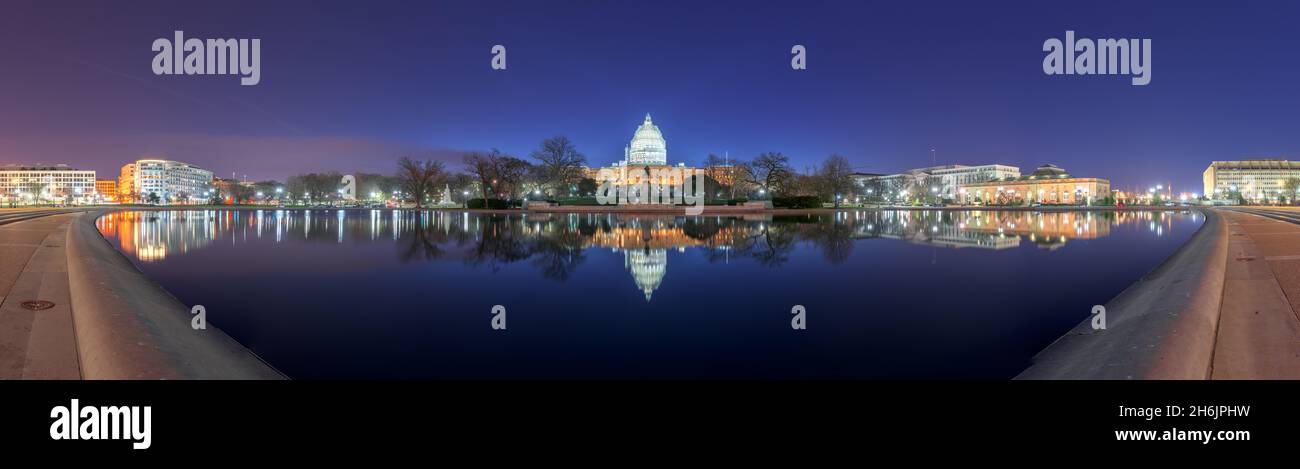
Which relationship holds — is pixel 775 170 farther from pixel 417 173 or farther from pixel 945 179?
pixel 945 179

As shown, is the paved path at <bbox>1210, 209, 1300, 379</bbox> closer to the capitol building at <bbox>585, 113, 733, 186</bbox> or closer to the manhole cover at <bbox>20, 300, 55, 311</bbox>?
the manhole cover at <bbox>20, 300, 55, 311</bbox>

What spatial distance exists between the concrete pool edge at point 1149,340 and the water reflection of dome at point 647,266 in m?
5.91

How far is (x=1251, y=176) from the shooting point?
156750 mm

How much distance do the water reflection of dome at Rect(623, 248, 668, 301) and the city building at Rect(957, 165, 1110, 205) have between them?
5471 inches

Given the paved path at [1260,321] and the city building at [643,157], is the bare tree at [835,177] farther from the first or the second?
the paved path at [1260,321]

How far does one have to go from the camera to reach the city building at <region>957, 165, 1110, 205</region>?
5502 inches

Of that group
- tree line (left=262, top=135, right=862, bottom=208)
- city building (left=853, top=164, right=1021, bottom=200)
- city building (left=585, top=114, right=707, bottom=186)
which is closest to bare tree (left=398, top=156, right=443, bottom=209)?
tree line (left=262, top=135, right=862, bottom=208)

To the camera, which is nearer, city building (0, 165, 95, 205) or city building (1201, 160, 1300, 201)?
city building (1201, 160, 1300, 201)

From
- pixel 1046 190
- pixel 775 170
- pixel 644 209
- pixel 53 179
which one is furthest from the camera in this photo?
pixel 53 179

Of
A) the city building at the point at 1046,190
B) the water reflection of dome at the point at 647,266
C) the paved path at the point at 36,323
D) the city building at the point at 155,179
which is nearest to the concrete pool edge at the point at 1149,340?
the water reflection of dome at the point at 647,266

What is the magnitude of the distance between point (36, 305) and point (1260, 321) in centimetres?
1517

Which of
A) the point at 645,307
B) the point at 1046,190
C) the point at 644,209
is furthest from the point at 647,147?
the point at 645,307
